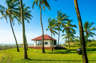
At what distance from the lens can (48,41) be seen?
33.0 meters

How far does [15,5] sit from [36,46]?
1465 centimetres

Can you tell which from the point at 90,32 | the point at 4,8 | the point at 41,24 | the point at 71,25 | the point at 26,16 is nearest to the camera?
the point at 41,24

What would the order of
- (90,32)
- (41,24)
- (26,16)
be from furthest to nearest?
(90,32)
(26,16)
(41,24)

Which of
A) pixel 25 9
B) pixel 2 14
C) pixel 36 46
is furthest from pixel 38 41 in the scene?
pixel 2 14

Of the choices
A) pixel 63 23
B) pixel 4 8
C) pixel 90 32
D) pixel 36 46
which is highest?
pixel 4 8

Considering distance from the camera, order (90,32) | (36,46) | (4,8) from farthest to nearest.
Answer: (90,32) < (36,46) < (4,8)

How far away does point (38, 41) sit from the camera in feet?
110

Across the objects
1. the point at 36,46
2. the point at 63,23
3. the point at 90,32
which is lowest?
the point at 36,46

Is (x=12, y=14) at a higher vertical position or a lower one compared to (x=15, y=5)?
lower

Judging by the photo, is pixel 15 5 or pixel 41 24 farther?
pixel 15 5

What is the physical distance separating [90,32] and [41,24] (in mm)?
28436

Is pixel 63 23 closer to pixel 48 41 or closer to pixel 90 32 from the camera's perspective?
pixel 48 41

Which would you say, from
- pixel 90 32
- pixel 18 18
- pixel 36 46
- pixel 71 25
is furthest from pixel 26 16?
pixel 90 32

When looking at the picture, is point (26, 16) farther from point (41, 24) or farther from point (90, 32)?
point (90, 32)
